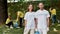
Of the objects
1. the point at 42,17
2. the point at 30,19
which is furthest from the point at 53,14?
the point at 30,19

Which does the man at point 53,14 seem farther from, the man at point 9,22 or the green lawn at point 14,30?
the man at point 9,22

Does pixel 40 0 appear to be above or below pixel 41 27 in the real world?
above

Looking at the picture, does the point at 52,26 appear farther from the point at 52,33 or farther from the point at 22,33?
the point at 22,33

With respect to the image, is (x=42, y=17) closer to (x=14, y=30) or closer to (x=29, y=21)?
(x=29, y=21)

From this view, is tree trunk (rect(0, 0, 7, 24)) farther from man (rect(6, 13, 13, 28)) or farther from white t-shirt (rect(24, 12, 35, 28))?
white t-shirt (rect(24, 12, 35, 28))

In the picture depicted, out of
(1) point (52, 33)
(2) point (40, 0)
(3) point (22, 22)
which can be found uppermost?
(2) point (40, 0)

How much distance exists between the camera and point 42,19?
5.77 feet

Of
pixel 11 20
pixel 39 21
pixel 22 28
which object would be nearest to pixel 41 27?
pixel 39 21

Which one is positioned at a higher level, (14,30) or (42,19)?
(42,19)

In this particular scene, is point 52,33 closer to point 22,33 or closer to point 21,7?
point 22,33

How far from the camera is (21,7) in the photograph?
1795mm

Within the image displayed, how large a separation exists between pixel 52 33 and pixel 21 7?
1.50ft

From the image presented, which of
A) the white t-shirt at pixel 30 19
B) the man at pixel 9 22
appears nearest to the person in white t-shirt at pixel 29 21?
the white t-shirt at pixel 30 19

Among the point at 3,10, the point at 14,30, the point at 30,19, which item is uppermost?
the point at 3,10
